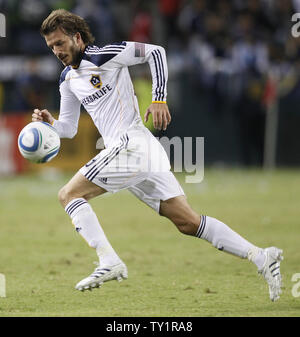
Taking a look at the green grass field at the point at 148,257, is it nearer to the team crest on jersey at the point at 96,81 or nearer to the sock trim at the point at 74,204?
the sock trim at the point at 74,204

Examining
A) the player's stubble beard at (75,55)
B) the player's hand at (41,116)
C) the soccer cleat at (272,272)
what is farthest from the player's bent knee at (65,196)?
the soccer cleat at (272,272)

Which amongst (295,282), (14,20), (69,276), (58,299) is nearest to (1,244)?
(69,276)

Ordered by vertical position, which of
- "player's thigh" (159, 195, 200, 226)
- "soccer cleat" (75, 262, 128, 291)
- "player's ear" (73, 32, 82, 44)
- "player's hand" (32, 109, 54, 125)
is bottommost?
"soccer cleat" (75, 262, 128, 291)

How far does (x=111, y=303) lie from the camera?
21.6 ft

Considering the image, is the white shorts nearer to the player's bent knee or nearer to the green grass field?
the player's bent knee

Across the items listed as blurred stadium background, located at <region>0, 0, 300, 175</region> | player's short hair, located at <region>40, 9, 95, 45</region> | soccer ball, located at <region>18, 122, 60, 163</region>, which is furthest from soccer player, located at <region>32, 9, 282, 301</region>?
blurred stadium background, located at <region>0, 0, 300, 175</region>

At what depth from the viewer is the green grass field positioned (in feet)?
21.2

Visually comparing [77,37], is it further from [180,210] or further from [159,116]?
[180,210]

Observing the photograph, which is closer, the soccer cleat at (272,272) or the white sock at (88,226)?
the soccer cleat at (272,272)

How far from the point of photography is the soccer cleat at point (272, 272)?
6371 mm

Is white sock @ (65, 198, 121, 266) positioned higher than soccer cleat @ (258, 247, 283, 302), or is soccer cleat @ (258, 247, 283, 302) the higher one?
white sock @ (65, 198, 121, 266)

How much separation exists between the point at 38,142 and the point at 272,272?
2.14 metres

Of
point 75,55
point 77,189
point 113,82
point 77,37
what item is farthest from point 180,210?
point 77,37

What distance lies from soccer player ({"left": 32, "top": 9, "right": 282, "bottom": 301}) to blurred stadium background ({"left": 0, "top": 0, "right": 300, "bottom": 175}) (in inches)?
445
